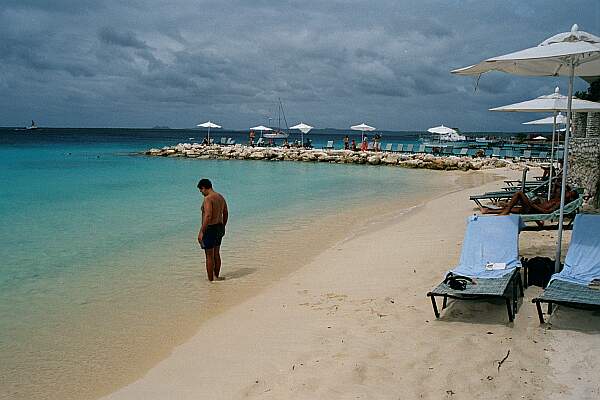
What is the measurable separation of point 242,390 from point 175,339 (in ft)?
5.04

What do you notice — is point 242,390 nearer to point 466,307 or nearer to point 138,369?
point 138,369

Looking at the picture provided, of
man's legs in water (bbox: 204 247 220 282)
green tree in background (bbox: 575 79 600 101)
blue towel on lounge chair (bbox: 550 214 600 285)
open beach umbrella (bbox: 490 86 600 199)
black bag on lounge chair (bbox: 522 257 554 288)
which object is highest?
green tree in background (bbox: 575 79 600 101)

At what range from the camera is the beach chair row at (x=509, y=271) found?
4.68 meters

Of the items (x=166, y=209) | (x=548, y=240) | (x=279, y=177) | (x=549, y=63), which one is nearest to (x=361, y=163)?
Answer: (x=279, y=177)

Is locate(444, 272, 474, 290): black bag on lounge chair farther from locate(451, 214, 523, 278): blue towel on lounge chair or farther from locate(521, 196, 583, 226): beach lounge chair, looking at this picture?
locate(521, 196, 583, 226): beach lounge chair

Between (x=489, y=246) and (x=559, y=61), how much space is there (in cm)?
208

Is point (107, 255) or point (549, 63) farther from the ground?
point (549, 63)

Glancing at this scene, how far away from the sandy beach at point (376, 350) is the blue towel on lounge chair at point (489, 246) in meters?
0.35

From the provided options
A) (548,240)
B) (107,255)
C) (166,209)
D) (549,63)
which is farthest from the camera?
(166,209)

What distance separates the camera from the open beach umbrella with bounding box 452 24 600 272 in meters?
5.21

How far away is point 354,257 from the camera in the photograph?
7965mm

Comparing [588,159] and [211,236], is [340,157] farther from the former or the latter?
[211,236]

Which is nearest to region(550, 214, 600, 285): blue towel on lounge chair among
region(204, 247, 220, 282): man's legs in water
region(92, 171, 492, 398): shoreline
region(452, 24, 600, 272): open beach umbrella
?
region(452, 24, 600, 272): open beach umbrella

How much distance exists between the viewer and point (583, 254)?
18.4 ft
